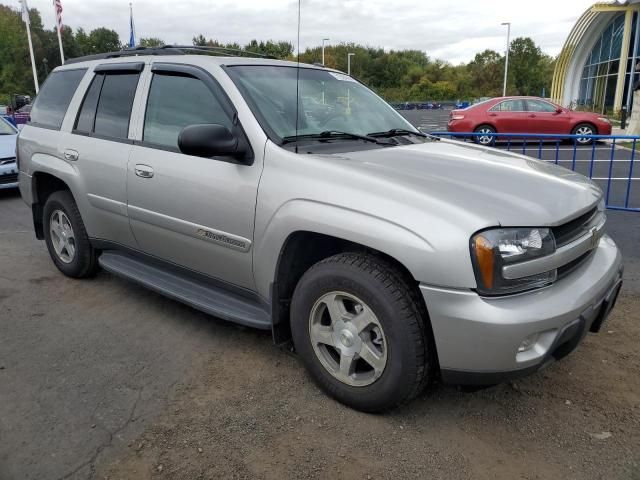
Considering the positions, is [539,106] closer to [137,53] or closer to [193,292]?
[137,53]

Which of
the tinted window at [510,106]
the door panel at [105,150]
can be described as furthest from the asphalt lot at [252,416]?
the tinted window at [510,106]

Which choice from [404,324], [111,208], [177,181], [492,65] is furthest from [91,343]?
[492,65]

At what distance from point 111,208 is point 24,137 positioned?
1599 mm

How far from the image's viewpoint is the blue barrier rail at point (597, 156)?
6426mm

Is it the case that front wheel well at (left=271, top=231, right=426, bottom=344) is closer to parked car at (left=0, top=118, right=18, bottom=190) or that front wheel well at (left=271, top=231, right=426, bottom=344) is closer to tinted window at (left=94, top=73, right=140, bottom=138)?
tinted window at (left=94, top=73, right=140, bottom=138)

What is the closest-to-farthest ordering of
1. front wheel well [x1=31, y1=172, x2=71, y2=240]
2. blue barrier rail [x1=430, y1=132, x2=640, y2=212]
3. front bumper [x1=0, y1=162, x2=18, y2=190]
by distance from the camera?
front wheel well [x1=31, y1=172, x2=71, y2=240] → blue barrier rail [x1=430, y1=132, x2=640, y2=212] → front bumper [x1=0, y1=162, x2=18, y2=190]

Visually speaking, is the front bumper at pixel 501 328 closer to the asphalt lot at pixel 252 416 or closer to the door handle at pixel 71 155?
the asphalt lot at pixel 252 416

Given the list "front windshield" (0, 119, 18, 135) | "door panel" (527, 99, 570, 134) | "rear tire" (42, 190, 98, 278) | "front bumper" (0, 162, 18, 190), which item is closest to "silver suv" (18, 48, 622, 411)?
"rear tire" (42, 190, 98, 278)

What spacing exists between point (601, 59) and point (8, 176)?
3632cm

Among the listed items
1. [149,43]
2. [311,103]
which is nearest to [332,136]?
[311,103]

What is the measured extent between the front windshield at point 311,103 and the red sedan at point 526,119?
12493 millimetres

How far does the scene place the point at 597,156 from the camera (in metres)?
13.4

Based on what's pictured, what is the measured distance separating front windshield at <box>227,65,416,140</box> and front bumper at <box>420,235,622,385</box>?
4.49 feet

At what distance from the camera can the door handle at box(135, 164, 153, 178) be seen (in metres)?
3.53
